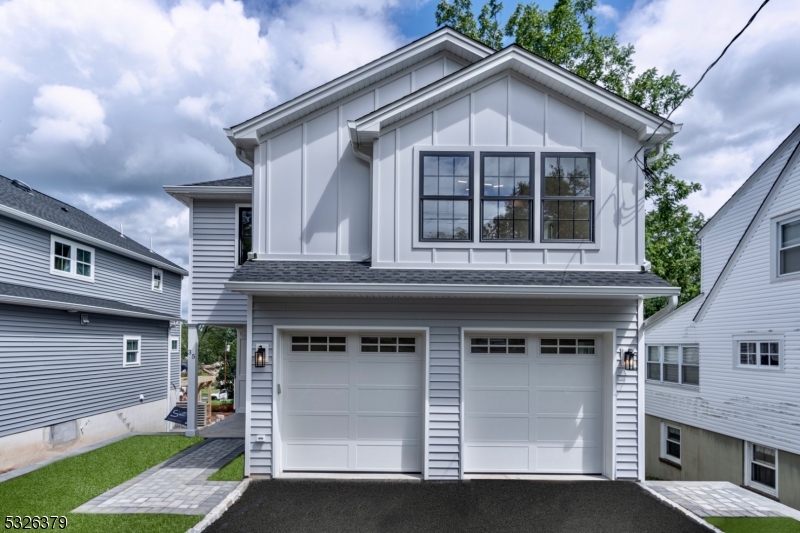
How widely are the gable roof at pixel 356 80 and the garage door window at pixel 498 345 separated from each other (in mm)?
4644

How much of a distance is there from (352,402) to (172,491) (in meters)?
2.74

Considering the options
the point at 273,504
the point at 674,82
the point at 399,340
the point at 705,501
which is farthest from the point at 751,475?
the point at 674,82

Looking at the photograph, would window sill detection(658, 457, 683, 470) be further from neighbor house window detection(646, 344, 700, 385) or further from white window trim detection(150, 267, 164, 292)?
white window trim detection(150, 267, 164, 292)

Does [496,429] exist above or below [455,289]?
below

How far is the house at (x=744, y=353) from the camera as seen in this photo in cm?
962

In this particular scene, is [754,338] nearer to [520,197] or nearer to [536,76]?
[520,197]

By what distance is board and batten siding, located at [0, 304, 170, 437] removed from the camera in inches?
377

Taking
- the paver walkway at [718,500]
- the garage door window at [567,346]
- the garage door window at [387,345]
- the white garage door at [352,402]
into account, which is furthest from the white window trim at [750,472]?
the garage door window at [387,345]

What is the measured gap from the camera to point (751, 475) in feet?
34.7

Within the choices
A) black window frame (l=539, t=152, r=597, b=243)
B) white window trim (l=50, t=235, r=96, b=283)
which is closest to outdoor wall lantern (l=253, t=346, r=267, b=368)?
black window frame (l=539, t=152, r=597, b=243)

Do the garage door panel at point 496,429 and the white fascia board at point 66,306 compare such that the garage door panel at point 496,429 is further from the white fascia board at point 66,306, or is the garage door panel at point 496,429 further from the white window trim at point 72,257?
the white window trim at point 72,257

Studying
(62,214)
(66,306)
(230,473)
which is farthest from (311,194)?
(62,214)

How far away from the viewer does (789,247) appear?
9.72m

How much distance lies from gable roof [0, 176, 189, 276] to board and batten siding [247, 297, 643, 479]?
799 centimetres
